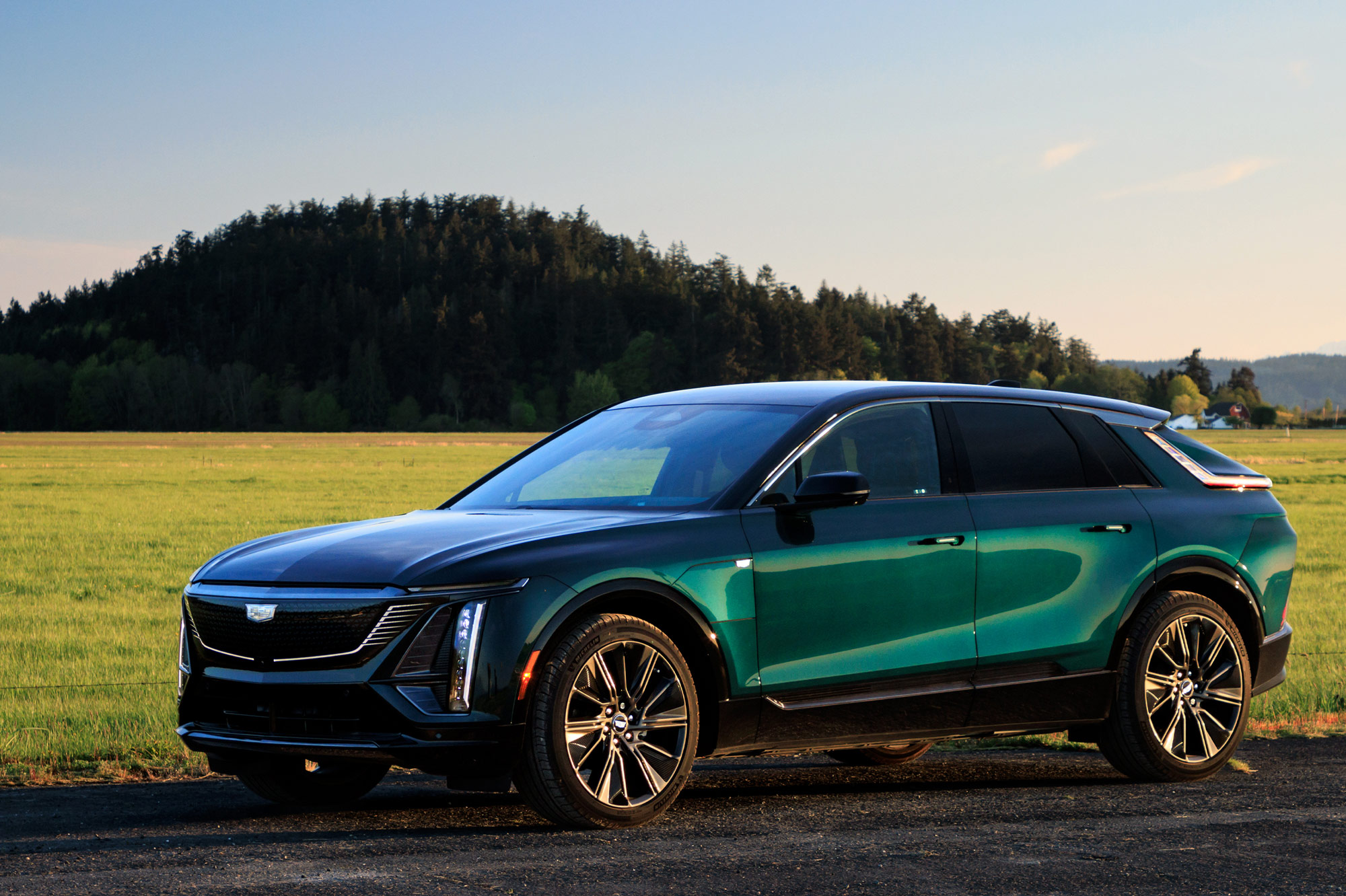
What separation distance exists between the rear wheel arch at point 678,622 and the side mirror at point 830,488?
2.09 ft

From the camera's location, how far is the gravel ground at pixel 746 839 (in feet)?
16.6

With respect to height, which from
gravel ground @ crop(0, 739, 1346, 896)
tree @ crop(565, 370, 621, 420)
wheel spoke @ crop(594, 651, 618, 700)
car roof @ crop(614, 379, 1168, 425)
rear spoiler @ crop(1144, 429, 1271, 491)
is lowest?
gravel ground @ crop(0, 739, 1346, 896)

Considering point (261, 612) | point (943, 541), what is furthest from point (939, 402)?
point (261, 612)

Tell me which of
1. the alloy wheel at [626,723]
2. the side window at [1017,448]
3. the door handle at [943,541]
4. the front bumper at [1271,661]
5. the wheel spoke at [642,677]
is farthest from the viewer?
the front bumper at [1271,661]

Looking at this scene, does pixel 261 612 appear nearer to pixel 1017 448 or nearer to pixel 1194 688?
pixel 1017 448

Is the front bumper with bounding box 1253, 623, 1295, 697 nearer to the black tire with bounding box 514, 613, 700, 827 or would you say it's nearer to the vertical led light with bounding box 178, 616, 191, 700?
the black tire with bounding box 514, 613, 700, 827

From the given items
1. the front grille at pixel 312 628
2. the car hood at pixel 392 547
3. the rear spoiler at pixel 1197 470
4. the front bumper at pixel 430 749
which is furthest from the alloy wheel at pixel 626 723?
the rear spoiler at pixel 1197 470

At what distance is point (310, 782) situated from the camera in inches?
266

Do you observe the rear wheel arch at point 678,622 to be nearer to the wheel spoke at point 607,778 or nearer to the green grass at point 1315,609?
the wheel spoke at point 607,778

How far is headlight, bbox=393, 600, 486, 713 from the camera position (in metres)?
5.61

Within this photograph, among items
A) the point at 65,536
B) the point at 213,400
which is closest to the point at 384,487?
the point at 65,536

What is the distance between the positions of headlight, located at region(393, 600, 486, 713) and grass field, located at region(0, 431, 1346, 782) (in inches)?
113

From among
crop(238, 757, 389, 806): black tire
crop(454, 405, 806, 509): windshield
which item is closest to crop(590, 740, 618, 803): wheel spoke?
crop(454, 405, 806, 509): windshield

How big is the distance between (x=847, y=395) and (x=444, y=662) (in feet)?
7.61
